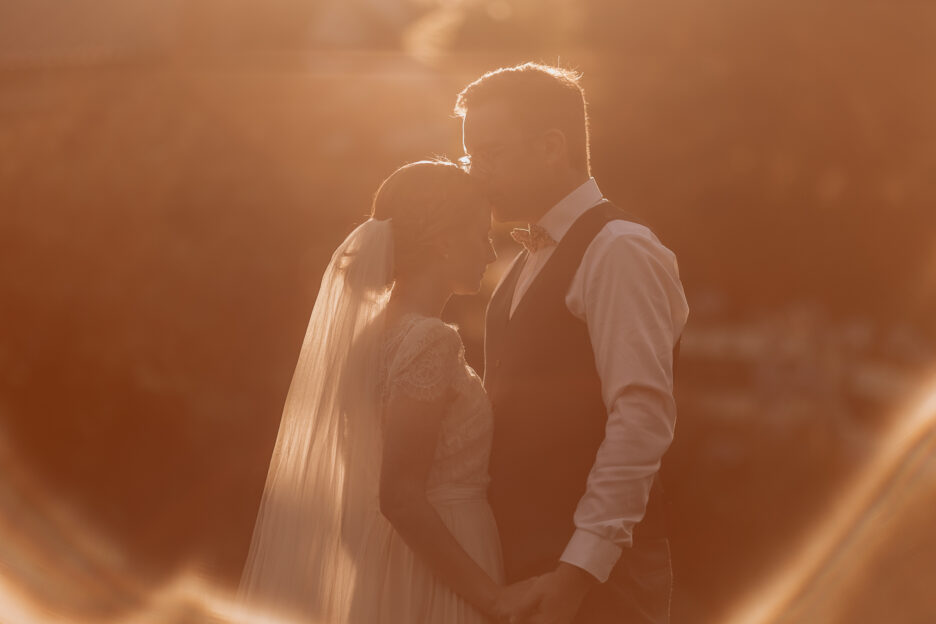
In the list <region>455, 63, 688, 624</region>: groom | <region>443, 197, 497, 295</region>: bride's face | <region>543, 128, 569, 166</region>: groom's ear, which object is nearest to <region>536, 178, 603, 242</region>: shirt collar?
<region>455, 63, 688, 624</region>: groom

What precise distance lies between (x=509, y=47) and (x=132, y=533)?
7852mm

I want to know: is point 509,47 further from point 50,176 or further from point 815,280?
point 50,176

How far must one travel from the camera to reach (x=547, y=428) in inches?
101

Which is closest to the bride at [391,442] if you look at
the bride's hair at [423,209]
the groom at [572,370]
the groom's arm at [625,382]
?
the bride's hair at [423,209]

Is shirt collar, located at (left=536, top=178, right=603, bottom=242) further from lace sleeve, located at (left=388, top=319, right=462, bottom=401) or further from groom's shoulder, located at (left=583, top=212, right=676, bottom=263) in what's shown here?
lace sleeve, located at (left=388, top=319, right=462, bottom=401)

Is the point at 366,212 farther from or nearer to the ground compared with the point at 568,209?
nearer to the ground

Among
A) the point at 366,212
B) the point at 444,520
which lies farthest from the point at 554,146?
the point at 366,212

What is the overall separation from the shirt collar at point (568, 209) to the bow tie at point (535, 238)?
2cm

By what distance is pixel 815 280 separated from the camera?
1034 cm

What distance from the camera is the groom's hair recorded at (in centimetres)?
278

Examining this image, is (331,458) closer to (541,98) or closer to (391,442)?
(391,442)

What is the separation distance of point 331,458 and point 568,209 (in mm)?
1044

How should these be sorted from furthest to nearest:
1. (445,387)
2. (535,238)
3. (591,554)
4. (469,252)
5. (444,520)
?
(535,238) → (469,252) → (444,520) → (445,387) → (591,554)

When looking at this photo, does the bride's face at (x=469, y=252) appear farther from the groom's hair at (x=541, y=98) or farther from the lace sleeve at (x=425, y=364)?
the groom's hair at (x=541, y=98)
